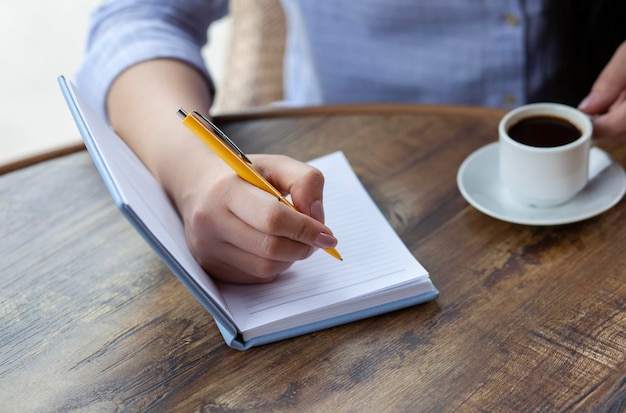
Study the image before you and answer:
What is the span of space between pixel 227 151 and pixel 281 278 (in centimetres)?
15

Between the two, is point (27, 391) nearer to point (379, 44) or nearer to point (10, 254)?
point (10, 254)

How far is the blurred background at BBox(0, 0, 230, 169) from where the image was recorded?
2513mm

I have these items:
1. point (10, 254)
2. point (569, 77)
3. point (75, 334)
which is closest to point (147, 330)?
point (75, 334)

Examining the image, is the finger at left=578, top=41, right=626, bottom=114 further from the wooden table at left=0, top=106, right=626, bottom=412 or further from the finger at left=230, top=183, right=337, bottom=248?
the finger at left=230, top=183, right=337, bottom=248

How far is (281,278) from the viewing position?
72cm

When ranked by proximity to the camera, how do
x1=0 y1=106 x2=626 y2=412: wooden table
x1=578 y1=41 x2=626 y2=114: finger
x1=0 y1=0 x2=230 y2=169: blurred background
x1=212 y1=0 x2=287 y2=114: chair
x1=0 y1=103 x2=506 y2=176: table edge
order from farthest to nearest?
1. x1=0 y1=0 x2=230 y2=169: blurred background
2. x1=212 y1=0 x2=287 y2=114: chair
3. x1=0 y1=103 x2=506 y2=176: table edge
4. x1=578 y1=41 x2=626 y2=114: finger
5. x1=0 y1=106 x2=626 y2=412: wooden table

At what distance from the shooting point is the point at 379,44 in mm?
1187

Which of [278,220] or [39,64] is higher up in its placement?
[278,220]

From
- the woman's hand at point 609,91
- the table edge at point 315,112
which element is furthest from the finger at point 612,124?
the table edge at point 315,112

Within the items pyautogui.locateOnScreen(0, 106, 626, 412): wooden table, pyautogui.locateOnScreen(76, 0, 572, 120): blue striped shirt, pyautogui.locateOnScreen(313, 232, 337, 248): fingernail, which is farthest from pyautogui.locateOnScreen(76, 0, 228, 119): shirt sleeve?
pyautogui.locateOnScreen(313, 232, 337, 248): fingernail

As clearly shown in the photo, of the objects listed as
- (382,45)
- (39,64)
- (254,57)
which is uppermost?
(382,45)

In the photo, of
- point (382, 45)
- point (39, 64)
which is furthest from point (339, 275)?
point (39, 64)

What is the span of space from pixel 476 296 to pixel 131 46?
0.58 metres

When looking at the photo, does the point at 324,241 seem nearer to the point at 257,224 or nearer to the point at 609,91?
the point at 257,224
